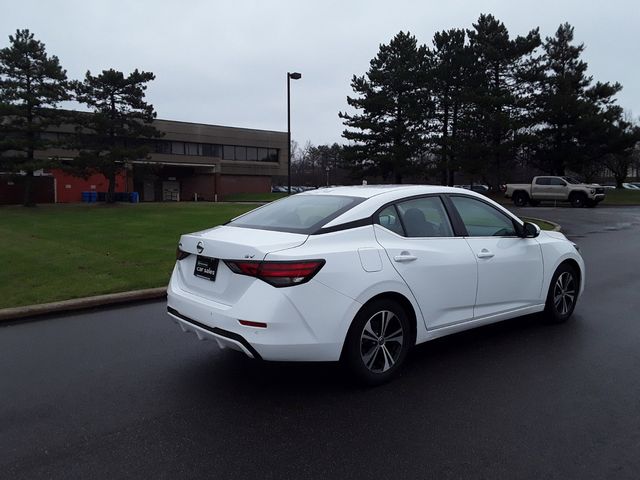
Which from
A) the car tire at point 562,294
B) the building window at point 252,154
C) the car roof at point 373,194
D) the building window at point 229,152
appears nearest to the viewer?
the car roof at point 373,194

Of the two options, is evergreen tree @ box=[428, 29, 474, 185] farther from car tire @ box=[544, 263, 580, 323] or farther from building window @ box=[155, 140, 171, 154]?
car tire @ box=[544, 263, 580, 323]

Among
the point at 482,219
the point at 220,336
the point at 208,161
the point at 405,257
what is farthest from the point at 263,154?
the point at 220,336

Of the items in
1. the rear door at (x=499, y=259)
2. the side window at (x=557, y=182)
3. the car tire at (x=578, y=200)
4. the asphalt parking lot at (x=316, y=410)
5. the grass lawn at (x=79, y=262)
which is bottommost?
the asphalt parking lot at (x=316, y=410)

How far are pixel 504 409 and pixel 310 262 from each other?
5.68ft

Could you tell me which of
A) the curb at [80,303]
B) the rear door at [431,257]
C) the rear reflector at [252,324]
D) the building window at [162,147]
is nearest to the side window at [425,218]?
the rear door at [431,257]

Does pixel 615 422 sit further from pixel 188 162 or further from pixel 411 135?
pixel 188 162

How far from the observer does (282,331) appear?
3.62 metres

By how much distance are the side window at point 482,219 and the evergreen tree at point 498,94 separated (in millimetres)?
37420

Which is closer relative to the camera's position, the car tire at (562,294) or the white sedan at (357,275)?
the white sedan at (357,275)

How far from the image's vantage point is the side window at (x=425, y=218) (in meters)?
4.51

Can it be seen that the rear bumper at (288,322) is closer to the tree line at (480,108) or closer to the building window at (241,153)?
the tree line at (480,108)

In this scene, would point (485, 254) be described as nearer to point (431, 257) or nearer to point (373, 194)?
point (431, 257)

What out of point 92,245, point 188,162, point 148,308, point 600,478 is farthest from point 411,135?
point 600,478

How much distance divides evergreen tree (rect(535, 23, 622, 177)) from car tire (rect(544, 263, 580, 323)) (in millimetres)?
38286
